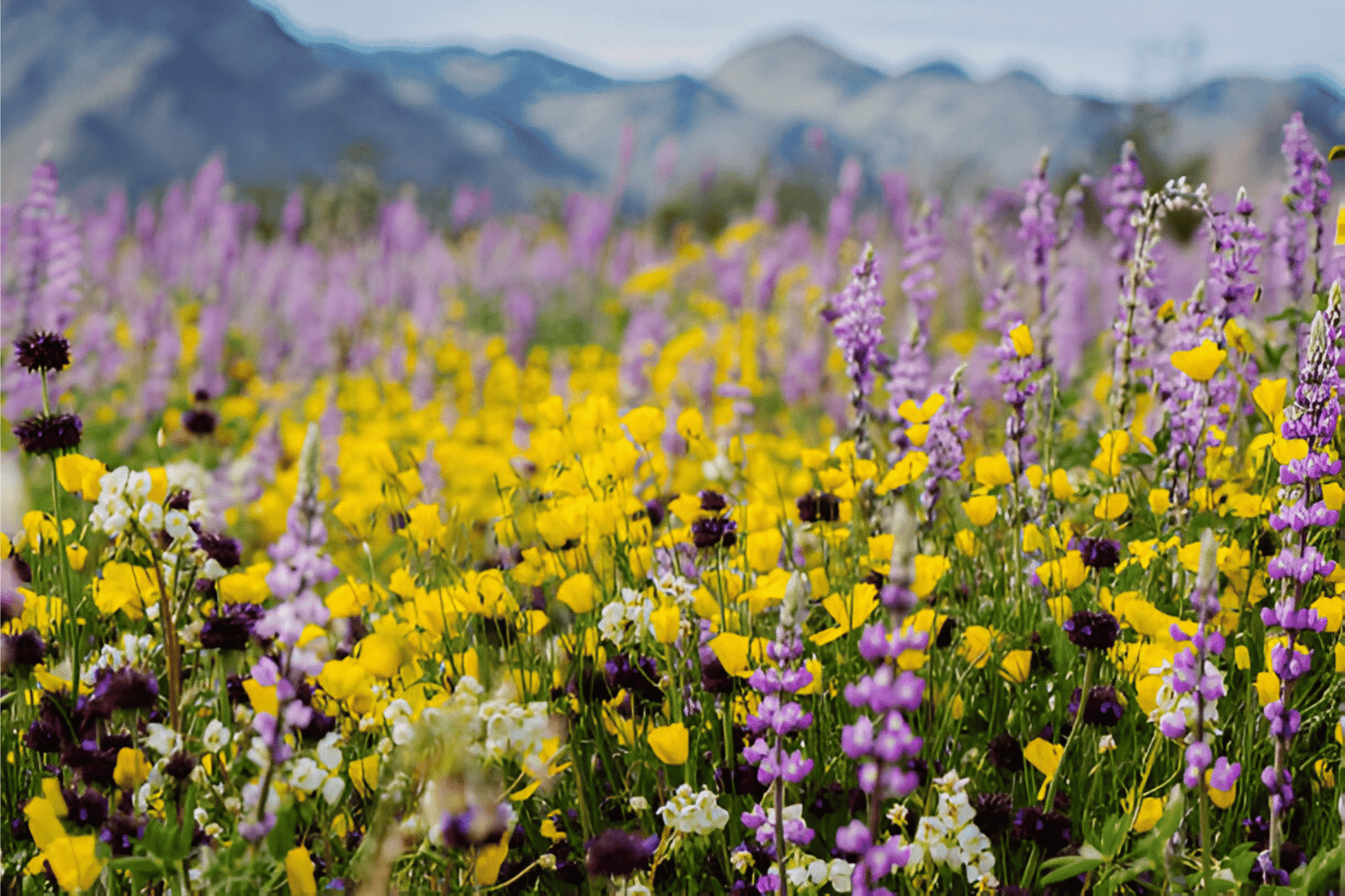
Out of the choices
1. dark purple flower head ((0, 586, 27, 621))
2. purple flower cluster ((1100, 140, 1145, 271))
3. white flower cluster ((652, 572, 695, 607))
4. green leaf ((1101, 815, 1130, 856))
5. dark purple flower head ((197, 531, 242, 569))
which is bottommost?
green leaf ((1101, 815, 1130, 856))

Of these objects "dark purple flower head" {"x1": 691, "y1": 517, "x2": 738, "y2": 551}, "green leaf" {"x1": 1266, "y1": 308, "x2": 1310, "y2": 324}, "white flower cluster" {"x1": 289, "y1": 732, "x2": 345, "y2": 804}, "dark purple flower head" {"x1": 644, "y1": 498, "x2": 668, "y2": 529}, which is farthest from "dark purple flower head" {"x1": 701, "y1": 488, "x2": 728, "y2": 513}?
"green leaf" {"x1": 1266, "y1": 308, "x2": 1310, "y2": 324}

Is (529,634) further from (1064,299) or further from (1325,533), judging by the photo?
(1064,299)

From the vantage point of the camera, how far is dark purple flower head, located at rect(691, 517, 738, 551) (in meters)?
1.72

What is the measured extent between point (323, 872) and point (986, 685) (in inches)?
46.2

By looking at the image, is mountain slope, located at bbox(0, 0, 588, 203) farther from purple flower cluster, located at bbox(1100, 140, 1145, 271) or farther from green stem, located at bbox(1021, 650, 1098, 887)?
green stem, located at bbox(1021, 650, 1098, 887)

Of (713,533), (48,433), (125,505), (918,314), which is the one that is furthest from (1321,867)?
(918,314)

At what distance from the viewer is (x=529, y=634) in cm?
177

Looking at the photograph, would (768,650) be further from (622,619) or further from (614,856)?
(622,619)

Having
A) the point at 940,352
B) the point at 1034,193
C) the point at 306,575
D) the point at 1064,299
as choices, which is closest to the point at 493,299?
the point at 940,352

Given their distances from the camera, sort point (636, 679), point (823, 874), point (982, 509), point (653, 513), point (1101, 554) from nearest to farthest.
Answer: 1. point (823, 874)
2. point (636, 679)
3. point (1101, 554)
4. point (982, 509)
5. point (653, 513)

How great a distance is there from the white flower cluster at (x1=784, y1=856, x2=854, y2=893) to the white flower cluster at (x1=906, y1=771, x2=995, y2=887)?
0.27 ft

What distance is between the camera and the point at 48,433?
5.30 feet

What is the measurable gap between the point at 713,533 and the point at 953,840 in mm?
609

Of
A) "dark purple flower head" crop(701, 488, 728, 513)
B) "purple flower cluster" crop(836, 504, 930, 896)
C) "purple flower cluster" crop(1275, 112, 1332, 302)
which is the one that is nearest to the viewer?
"purple flower cluster" crop(836, 504, 930, 896)
